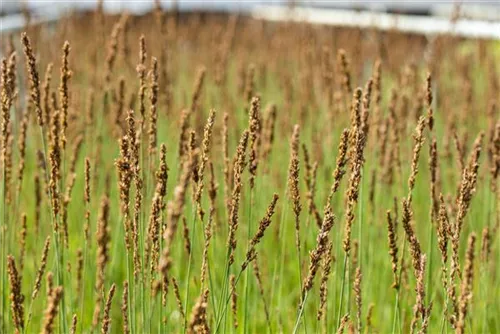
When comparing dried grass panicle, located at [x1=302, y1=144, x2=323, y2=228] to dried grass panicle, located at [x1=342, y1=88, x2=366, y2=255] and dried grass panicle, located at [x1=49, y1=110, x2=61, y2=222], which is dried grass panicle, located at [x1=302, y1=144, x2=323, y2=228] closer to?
dried grass panicle, located at [x1=342, y1=88, x2=366, y2=255]

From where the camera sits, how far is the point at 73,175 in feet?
7.80

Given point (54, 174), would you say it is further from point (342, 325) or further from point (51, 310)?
point (342, 325)

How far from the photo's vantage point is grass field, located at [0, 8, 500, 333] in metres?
1.79

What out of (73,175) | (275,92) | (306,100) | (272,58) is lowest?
(73,175)

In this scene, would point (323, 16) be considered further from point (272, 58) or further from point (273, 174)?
point (273, 174)

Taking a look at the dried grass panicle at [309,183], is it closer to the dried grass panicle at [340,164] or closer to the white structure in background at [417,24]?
the dried grass panicle at [340,164]

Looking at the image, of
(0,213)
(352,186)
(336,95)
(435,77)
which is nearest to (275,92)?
(435,77)

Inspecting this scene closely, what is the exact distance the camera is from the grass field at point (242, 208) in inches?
70.3

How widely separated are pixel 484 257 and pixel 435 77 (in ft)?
8.28

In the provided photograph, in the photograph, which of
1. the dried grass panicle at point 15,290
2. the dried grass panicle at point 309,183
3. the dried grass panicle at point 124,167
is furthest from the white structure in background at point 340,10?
the dried grass panicle at point 124,167

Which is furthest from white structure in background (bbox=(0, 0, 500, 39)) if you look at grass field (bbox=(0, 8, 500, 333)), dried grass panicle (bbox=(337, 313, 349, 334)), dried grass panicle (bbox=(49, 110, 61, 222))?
dried grass panicle (bbox=(337, 313, 349, 334))

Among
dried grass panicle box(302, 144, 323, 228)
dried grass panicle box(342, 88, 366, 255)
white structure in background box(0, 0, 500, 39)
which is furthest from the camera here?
white structure in background box(0, 0, 500, 39)

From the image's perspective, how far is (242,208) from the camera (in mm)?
3883

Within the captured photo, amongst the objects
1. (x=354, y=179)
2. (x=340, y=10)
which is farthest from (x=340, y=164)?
(x=340, y=10)
